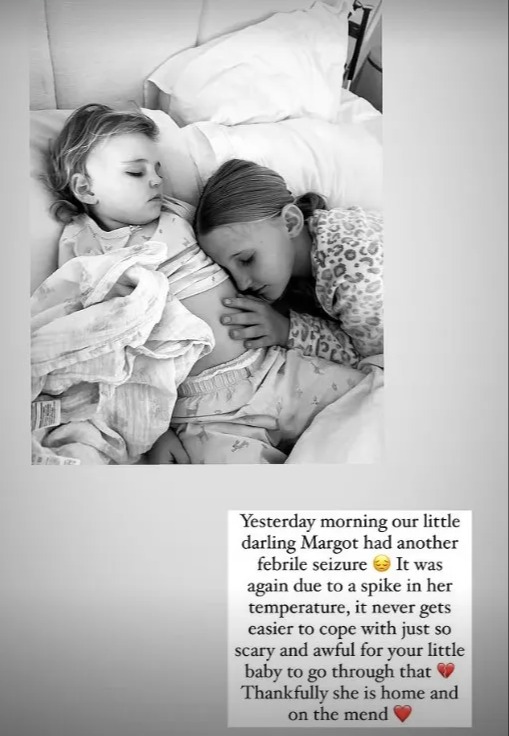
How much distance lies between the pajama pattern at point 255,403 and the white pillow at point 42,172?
34cm

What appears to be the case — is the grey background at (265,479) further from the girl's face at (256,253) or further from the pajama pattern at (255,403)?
the girl's face at (256,253)

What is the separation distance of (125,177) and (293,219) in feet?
1.08

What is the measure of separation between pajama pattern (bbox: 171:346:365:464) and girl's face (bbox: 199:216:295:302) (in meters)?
0.13

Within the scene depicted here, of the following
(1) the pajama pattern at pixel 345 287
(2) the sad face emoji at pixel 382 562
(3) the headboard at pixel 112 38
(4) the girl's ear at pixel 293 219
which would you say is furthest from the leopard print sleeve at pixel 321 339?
(3) the headboard at pixel 112 38

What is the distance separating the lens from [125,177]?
4.77 feet

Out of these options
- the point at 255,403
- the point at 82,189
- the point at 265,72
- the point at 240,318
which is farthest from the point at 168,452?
the point at 265,72

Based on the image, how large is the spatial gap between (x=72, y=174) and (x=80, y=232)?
0.11m

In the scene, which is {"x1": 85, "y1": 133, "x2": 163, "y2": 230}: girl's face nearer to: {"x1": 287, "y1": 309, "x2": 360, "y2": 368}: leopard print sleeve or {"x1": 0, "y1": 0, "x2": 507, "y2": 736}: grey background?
{"x1": 0, "y1": 0, "x2": 507, "y2": 736}: grey background

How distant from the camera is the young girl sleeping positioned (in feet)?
4.77

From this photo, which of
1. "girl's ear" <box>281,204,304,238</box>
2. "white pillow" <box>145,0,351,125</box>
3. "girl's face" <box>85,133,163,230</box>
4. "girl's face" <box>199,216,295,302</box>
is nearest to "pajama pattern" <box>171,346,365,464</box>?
"girl's face" <box>199,216,295,302</box>

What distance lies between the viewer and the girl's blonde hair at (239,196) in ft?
4.74

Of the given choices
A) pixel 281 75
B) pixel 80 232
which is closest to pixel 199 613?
pixel 80 232

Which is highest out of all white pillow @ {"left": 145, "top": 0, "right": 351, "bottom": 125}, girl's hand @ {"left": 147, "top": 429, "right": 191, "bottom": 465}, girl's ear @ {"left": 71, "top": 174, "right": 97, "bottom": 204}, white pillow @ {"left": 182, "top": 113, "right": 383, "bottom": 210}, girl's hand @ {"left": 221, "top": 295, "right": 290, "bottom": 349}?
white pillow @ {"left": 145, "top": 0, "right": 351, "bottom": 125}

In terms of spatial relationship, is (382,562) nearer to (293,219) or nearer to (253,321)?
(253,321)
